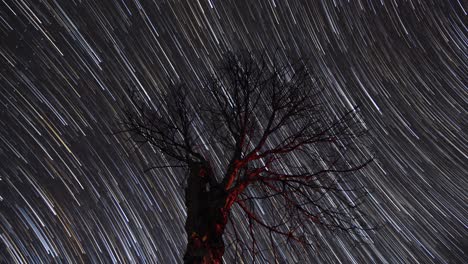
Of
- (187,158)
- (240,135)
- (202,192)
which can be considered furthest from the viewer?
(240,135)

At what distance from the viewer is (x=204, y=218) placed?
4035 mm

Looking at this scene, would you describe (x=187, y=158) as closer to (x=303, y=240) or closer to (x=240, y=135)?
(x=240, y=135)

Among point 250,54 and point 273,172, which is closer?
point 273,172

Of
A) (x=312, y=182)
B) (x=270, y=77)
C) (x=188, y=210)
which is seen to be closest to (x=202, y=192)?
(x=188, y=210)

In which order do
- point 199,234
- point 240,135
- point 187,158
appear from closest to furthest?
1. point 199,234
2. point 187,158
3. point 240,135

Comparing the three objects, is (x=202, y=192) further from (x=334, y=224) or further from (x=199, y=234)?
(x=334, y=224)

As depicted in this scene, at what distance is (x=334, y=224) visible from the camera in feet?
14.4

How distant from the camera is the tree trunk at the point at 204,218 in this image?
12.4 ft

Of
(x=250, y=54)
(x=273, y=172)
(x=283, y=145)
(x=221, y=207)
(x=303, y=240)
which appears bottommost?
(x=303, y=240)

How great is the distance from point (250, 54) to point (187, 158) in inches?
49.2

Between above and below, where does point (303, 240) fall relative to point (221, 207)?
below

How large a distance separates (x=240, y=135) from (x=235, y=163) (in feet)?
1.35

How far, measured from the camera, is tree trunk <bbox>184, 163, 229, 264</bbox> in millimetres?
3793

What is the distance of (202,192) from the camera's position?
4.24m
